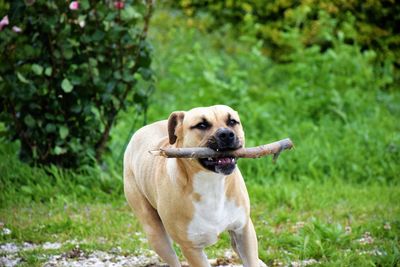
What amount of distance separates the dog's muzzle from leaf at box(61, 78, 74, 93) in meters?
2.78

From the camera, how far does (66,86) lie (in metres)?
6.70

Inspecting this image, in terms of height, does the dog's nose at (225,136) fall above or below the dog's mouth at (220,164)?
above

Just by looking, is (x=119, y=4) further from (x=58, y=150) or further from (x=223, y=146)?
(x=223, y=146)

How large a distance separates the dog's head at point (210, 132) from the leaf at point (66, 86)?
232 cm

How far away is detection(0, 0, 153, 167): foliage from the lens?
663 cm

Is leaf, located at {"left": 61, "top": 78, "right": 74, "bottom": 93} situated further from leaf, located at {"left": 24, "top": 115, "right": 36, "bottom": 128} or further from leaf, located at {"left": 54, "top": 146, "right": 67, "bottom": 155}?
leaf, located at {"left": 54, "top": 146, "right": 67, "bottom": 155}

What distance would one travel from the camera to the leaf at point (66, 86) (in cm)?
668

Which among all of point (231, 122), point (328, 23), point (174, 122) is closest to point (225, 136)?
point (231, 122)

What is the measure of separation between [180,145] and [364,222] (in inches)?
90.7

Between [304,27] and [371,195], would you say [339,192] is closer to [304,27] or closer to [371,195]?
[371,195]

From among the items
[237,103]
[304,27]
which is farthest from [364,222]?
[304,27]

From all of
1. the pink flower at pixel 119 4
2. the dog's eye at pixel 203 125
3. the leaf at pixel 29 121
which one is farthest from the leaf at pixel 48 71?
the dog's eye at pixel 203 125

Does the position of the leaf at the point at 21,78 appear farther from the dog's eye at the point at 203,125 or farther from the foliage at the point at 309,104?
the dog's eye at the point at 203,125

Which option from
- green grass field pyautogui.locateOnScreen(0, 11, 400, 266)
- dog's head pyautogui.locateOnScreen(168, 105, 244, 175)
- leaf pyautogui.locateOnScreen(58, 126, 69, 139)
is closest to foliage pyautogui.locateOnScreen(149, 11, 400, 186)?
green grass field pyautogui.locateOnScreen(0, 11, 400, 266)
